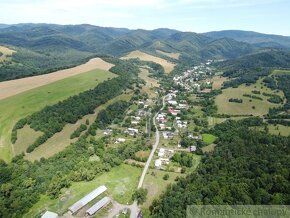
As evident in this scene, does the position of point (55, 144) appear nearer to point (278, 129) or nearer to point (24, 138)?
point (24, 138)

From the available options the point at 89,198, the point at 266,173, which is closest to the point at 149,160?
the point at 89,198

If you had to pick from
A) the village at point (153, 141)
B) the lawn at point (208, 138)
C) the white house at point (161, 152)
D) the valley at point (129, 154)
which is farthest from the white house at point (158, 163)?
the lawn at point (208, 138)

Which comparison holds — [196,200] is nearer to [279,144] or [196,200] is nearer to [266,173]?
[266,173]

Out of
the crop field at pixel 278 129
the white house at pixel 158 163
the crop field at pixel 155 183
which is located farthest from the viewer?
the crop field at pixel 278 129

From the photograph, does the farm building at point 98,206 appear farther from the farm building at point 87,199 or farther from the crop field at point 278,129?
the crop field at point 278,129

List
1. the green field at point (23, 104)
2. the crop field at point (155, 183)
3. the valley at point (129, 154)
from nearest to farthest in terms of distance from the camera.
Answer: the valley at point (129, 154) → the crop field at point (155, 183) → the green field at point (23, 104)

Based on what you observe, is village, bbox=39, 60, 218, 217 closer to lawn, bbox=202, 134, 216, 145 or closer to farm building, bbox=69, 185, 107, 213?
farm building, bbox=69, 185, 107, 213

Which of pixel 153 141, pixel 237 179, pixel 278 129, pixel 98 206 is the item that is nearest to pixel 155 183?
pixel 98 206
